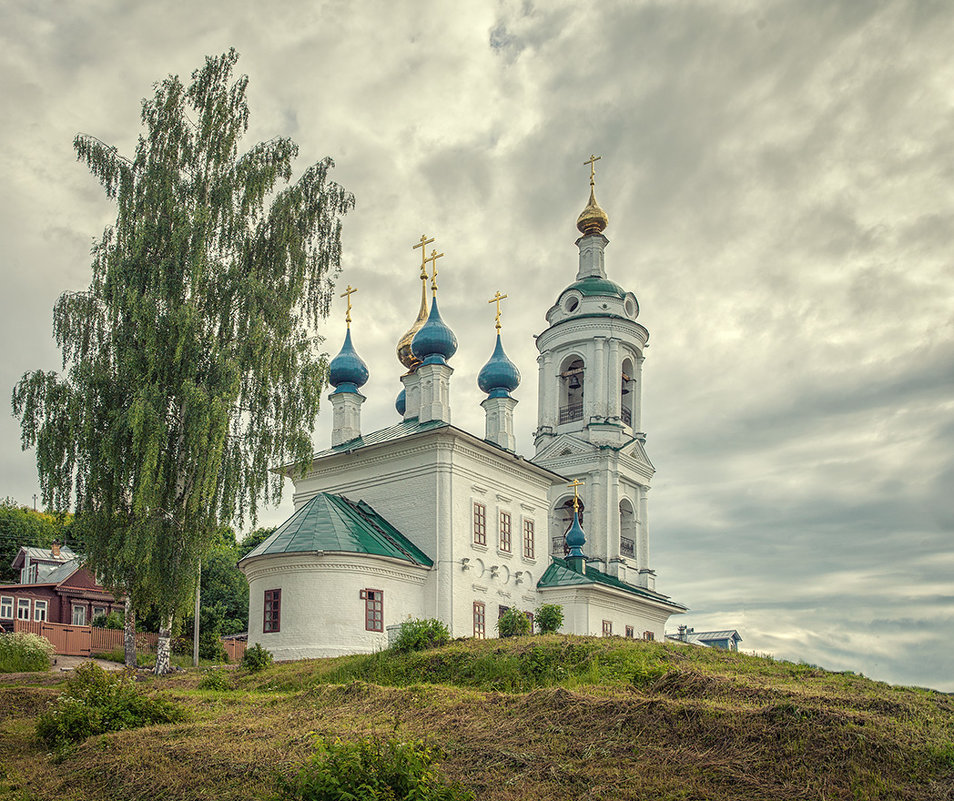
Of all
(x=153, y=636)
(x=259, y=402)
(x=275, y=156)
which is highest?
(x=275, y=156)

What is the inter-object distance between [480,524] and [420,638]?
9.30 metres

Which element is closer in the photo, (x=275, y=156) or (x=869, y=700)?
(x=869, y=700)

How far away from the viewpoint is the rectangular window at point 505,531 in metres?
30.2

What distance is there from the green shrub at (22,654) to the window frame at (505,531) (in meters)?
13.3

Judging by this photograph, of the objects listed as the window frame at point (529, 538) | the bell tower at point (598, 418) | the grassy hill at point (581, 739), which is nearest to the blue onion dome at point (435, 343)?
the window frame at point (529, 538)

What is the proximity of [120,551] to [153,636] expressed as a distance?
13857mm

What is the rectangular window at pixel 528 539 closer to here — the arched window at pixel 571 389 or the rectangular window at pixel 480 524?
the rectangular window at pixel 480 524

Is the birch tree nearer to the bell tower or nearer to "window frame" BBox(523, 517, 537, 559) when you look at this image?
"window frame" BBox(523, 517, 537, 559)

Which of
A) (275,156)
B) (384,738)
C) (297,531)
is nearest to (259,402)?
(297,531)

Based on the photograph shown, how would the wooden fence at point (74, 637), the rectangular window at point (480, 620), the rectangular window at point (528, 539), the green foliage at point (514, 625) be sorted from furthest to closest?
the rectangular window at point (528, 539), the rectangular window at point (480, 620), the wooden fence at point (74, 637), the green foliage at point (514, 625)

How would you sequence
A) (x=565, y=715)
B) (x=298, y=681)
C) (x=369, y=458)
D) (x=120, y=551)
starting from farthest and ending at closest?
(x=369, y=458) < (x=120, y=551) < (x=298, y=681) < (x=565, y=715)

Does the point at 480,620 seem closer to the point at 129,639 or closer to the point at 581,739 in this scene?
the point at 129,639

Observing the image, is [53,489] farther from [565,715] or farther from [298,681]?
[565,715]

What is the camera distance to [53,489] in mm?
21141
